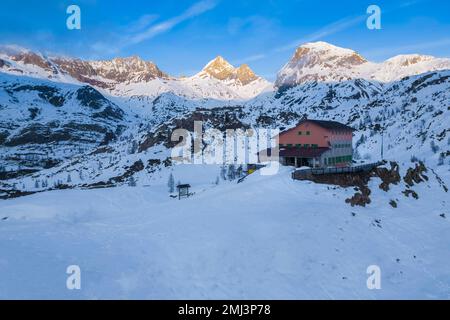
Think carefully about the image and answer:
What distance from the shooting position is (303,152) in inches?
2199

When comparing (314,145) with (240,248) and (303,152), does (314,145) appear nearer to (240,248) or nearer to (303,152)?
(303,152)

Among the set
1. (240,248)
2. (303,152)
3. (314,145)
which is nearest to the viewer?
(240,248)

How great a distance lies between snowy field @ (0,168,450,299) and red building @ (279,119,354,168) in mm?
13158

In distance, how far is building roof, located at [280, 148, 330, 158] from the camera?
179ft

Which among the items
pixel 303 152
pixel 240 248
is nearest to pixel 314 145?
pixel 303 152

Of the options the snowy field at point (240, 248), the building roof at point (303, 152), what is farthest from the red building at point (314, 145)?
the snowy field at point (240, 248)

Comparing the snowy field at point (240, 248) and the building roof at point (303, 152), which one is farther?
the building roof at point (303, 152)

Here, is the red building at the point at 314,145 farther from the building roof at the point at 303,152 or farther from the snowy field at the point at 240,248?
the snowy field at the point at 240,248

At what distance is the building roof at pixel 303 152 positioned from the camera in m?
54.5

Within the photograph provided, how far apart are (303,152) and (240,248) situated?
3129 centimetres

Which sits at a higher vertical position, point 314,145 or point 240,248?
point 314,145

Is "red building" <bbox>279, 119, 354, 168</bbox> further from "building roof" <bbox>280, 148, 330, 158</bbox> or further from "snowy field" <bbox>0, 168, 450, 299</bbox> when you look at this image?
"snowy field" <bbox>0, 168, 450, 299</bbox>
